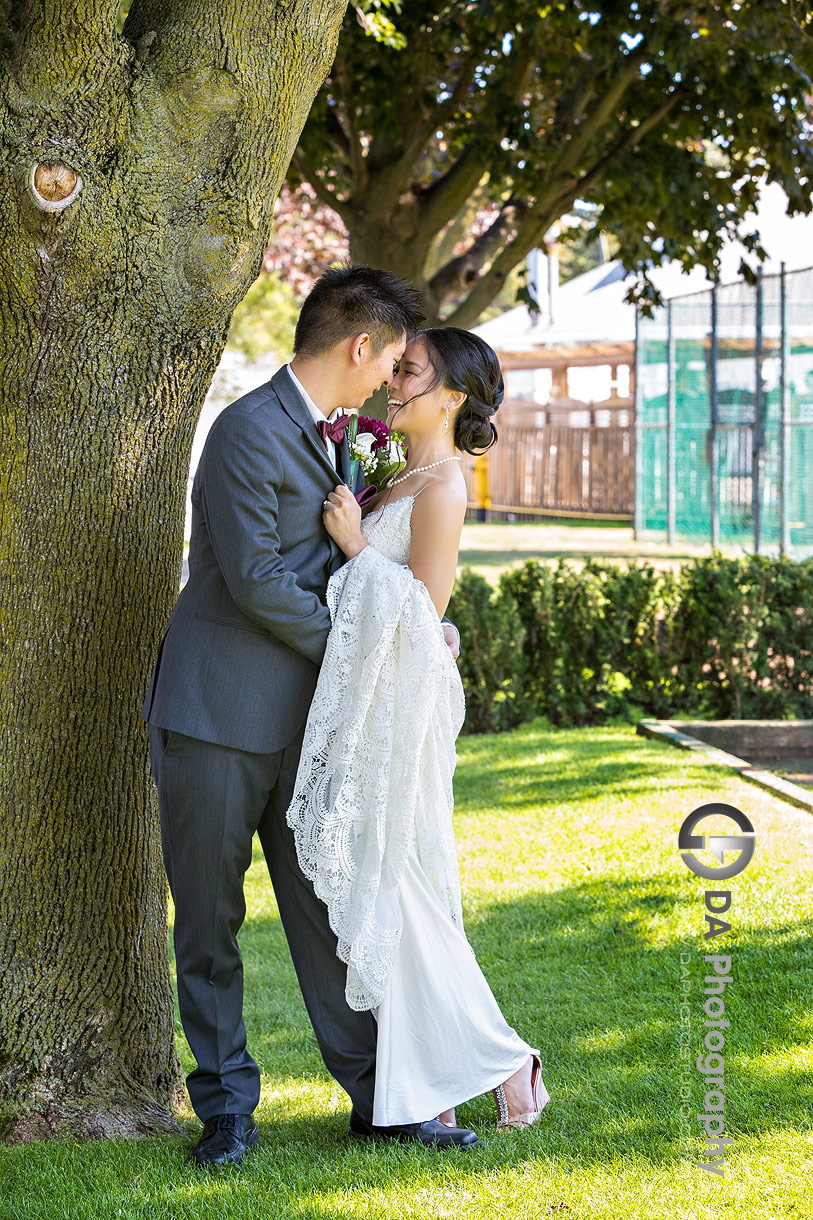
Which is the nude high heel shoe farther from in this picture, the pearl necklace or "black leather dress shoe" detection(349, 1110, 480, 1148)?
the pearl necklace

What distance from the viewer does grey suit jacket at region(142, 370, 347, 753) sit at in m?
2.85

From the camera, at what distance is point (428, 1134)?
10.3 ft

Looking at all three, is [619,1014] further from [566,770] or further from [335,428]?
[566,770]

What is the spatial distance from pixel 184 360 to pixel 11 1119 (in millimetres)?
2005

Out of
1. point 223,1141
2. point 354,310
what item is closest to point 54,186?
point 354,310

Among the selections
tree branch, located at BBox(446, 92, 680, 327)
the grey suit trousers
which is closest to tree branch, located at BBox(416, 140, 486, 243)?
tree branch, located at BBox(446, 92, 680, 327)

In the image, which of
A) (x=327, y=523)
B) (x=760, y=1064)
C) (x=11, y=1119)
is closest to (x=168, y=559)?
(x=327, y=523)

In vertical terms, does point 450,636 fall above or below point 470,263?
below

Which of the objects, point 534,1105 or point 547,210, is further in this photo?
point 547,210

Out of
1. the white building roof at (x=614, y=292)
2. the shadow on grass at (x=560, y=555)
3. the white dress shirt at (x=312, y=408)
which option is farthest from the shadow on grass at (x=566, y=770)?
the shadow on grass at (x=560, y=555)

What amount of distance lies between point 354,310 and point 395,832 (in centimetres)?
130

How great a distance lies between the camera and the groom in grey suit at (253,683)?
114 inches

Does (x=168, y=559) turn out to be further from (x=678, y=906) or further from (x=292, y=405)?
(x=678, y=906)

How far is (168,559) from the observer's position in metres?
3.37
